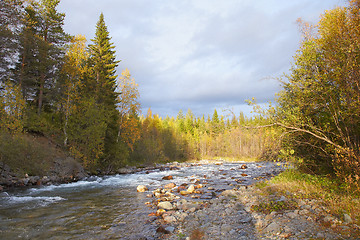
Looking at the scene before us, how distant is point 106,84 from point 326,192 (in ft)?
84.1

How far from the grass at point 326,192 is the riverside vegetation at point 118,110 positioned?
41mm

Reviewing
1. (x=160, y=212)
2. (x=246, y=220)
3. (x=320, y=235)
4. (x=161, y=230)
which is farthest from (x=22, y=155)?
(x=320, y=235)

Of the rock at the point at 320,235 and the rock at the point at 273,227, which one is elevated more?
the rock at the point at 320,235

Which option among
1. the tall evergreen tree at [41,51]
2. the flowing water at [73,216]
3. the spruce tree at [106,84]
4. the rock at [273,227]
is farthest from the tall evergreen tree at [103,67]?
the rock at [273,227]

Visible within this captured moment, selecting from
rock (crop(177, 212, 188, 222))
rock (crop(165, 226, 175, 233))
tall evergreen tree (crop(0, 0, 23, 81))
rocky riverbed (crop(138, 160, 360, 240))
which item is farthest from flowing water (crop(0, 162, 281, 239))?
tall evergreen tree (crop(0, 0, 23, 81))

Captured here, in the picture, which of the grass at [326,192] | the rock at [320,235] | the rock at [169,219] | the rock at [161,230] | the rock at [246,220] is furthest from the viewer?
the rock at [169,219]

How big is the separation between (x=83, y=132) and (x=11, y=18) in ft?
36.8

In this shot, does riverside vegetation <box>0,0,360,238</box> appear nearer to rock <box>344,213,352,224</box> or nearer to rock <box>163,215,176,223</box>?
rock <box>344,213,352,224</box>

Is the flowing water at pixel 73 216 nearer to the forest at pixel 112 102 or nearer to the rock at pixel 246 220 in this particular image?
the rock at pixel 246 220

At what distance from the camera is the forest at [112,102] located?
273 inches

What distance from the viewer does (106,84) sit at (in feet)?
88.7

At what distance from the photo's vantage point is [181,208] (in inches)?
368

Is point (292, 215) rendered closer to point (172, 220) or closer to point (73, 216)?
point (172, 220)

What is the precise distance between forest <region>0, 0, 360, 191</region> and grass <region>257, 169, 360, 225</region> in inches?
18.4
